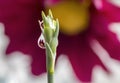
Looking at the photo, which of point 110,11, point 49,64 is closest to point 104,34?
point 110,11

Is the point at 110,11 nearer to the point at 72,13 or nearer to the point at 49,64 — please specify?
the point at 72,13

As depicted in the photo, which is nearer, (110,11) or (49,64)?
(49,64)

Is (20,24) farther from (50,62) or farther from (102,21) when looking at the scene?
(50,62)

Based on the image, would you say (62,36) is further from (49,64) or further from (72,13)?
(49,64)

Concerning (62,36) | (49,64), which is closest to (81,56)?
(62,36)

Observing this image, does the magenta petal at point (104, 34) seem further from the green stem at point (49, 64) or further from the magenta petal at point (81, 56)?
the green stem at point (49, 64)

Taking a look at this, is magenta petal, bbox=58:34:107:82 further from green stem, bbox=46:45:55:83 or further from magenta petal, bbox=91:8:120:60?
green stem, bbox=46:45:55:83

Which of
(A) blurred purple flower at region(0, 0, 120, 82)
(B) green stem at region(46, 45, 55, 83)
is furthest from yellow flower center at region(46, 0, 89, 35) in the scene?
(B) green stem at region(46, 45, 55, 83)
